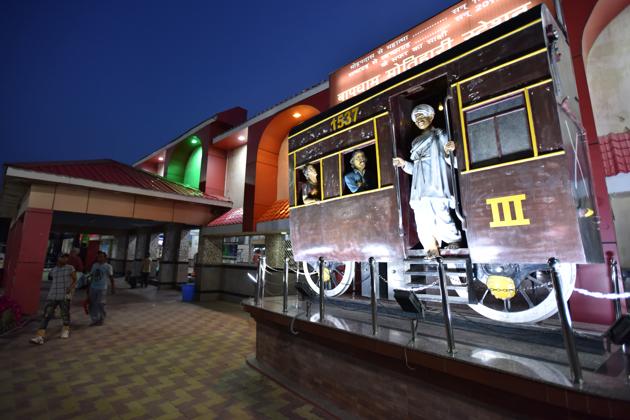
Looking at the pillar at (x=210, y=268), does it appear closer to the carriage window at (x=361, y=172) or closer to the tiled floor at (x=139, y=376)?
the tiled floor at (x=139, y=376)

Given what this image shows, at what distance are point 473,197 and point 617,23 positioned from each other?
559cm

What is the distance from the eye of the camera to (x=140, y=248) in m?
18.2

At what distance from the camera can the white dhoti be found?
140 inches

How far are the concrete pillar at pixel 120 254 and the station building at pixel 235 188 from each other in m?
6.07

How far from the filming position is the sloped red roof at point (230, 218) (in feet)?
36.9

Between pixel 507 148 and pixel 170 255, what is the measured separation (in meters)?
15.6

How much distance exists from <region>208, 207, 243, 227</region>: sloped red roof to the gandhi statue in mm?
8248

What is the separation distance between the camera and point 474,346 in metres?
2.76

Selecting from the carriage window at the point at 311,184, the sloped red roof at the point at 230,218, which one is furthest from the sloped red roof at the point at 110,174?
the carriage window at the point at 311,184

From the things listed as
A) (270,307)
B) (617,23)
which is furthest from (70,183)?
(617,23)

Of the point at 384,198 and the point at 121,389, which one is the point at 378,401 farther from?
the point at 121,389

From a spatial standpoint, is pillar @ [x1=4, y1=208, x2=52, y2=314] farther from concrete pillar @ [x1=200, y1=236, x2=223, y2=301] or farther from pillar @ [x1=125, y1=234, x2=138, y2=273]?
pillar @ [x1=125, y1=234, x2=138, y2=273]

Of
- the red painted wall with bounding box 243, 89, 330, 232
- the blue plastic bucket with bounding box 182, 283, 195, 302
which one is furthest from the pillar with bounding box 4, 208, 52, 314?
the red painted wall with bounding box 243, 89, 330, 232

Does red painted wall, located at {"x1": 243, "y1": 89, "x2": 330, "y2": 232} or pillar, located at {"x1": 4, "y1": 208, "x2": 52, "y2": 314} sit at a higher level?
red painted wall, located at {"x1": 243, "y1": 89, "x2": 330, "y2": 232}
